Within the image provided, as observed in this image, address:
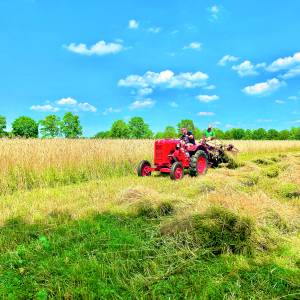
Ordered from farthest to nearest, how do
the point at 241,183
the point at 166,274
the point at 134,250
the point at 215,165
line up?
the point at 215,165 → the point at 241,183 → the point at 134,250 → the point at 166,274

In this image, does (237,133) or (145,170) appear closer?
(145,170)

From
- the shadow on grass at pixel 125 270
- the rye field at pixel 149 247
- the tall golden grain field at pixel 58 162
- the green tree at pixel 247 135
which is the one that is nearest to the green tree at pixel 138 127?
the green tree at pixel 247 135

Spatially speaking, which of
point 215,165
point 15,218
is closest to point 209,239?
point 15,218

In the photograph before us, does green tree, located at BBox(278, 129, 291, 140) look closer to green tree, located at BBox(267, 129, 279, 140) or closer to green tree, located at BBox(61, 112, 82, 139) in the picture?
green tree, located at BBox(267, 129, 279, 140)

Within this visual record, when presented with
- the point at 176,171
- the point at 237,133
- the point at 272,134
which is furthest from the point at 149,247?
the point at 272,134

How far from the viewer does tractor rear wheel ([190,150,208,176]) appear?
34.6 feet

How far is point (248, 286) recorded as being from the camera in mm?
3209

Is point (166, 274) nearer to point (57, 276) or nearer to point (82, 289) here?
point (82, 289)

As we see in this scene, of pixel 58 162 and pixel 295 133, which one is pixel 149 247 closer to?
pixel 58 162

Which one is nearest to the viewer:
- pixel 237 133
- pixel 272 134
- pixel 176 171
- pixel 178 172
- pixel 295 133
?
pixel 176 171

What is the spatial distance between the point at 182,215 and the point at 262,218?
114cm

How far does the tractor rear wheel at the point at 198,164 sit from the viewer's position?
10539mm

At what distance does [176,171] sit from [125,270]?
21.4ft

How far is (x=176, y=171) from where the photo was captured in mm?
9961
